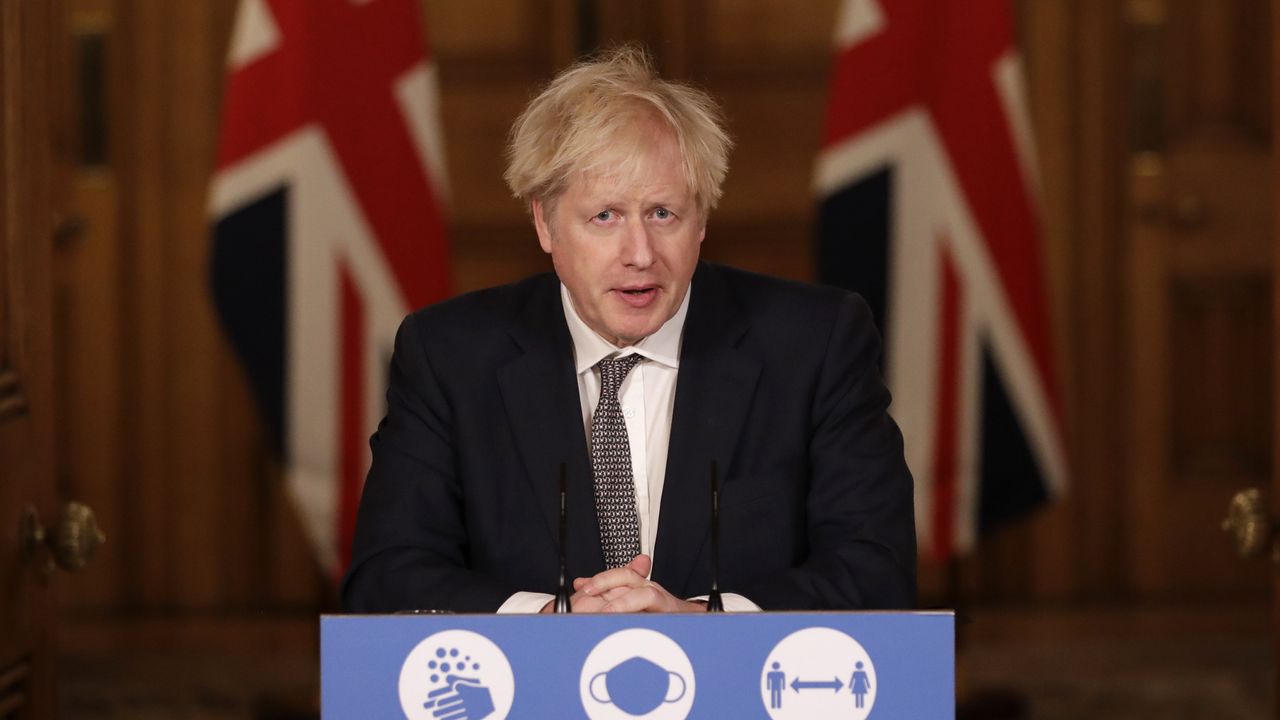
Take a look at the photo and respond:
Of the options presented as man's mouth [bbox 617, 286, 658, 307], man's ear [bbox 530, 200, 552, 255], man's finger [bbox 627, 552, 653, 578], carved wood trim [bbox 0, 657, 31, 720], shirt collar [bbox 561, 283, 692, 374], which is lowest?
carved wood trim [bbox 0, 657, 31, 720]

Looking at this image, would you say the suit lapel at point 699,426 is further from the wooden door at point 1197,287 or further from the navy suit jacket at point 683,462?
the wooden door at point 1197,287

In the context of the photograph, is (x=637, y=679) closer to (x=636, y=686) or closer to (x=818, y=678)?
(x=636, y=686)

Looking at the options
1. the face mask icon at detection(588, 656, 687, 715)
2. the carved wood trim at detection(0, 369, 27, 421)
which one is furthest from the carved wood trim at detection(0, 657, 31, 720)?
the face mask icon at detection(588, 656, 687, 715)

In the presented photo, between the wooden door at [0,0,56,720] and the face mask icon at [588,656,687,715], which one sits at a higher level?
the wooden door at [0,0,56,720]

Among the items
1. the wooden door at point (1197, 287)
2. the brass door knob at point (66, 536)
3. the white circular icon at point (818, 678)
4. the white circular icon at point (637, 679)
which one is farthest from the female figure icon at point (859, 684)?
the wooden door at point (1197, 287)

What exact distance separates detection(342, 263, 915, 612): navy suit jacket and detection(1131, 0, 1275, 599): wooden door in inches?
88.0

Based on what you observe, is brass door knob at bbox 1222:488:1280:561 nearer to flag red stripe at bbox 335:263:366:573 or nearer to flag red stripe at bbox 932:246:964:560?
flag red stripe at bbox 932:246:964:560

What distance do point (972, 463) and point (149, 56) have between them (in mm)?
2142

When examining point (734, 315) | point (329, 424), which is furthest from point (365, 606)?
point (329, 424)

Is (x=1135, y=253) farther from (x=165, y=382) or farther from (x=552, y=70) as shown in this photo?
(x=165, y=382)

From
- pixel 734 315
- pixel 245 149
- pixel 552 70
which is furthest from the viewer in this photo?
pixel 552 70

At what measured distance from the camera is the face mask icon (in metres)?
1.41

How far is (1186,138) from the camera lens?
4121 mm

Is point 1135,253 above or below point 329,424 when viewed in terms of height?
above
